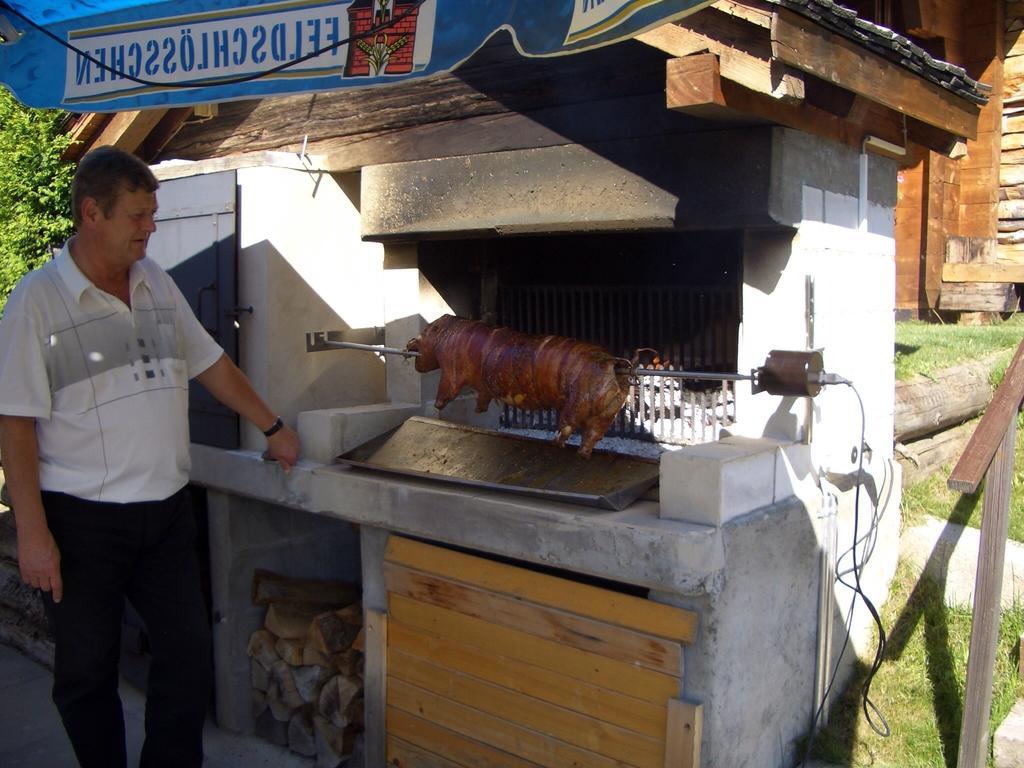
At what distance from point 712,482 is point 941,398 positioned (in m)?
3.01

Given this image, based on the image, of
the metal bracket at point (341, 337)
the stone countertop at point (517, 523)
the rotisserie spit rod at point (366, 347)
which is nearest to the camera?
the stone countertop at point (517, 523)

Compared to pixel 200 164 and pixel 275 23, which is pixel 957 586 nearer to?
pixel 275 23

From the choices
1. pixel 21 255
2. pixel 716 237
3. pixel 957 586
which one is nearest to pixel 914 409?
pixel 957 586

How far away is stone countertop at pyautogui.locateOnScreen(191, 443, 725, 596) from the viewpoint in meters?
3.04

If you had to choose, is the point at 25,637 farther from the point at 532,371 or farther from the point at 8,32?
the point at 532,371

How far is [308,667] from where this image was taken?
4.77 meters

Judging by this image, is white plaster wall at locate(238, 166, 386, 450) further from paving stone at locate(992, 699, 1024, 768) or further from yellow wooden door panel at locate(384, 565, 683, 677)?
paving stone at locate(992, 699, 1024, 768)

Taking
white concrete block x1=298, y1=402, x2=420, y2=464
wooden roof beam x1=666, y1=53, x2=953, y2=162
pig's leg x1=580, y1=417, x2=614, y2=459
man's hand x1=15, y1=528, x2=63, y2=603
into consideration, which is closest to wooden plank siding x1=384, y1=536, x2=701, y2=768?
pig's leg x1=580, y1=417, x2=614, y2=459

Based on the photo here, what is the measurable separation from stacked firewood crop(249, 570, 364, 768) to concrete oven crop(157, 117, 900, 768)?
0.14m

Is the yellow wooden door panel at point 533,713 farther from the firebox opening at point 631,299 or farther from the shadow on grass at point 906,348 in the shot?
the shadow on grass at point 906,348

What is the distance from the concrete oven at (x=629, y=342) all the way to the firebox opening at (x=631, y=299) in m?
0.02

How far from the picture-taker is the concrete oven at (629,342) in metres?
3.21

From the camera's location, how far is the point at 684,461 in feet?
10.3

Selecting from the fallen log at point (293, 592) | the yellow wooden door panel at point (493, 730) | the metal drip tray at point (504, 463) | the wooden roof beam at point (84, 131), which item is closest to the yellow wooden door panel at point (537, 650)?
the yellow wooden door panel at point (493, 730)
